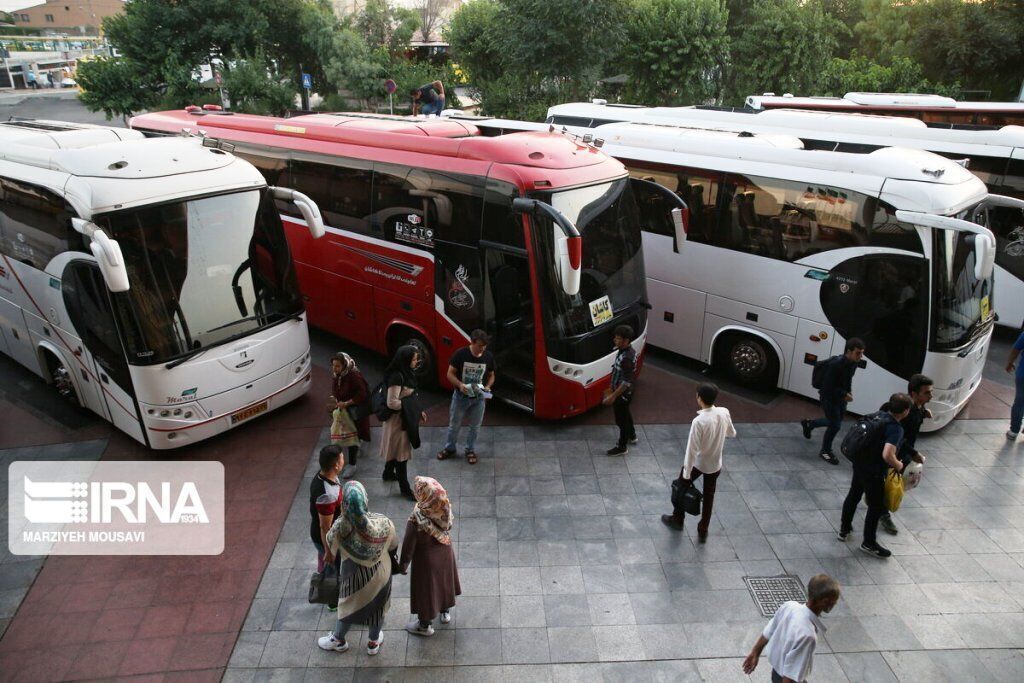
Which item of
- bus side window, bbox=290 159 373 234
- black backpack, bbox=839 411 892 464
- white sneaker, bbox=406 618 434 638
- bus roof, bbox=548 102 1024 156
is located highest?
bus roof, bbox=548 102 1024 156

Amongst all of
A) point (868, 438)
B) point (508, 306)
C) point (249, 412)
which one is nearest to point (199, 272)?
point (249, 412)

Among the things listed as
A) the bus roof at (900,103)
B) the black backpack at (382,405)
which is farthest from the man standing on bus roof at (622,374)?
the bus roof at (900,103)

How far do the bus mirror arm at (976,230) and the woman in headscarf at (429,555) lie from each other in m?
6.18

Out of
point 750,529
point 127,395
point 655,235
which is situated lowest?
point 750,529

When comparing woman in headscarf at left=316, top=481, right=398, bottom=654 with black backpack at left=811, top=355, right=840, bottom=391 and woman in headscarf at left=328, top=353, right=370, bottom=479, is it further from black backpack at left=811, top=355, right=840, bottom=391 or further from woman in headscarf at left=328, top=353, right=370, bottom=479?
black backpack at left=811, top=355, right=840, bottom=391

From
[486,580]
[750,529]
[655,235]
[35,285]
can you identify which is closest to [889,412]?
[750,529]

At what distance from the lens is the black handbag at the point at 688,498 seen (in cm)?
651

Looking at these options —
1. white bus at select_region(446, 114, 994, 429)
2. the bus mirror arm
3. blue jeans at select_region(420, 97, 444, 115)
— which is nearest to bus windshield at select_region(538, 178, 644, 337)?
white bus at select_region(446, 114, 994, 429)

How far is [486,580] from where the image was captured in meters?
6.24

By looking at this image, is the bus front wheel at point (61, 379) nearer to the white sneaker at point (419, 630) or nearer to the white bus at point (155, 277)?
the white bus at point (155, 277)

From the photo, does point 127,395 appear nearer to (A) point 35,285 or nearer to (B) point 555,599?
(A) point 35,285

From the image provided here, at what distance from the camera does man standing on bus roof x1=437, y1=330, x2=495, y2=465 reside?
24.4 ft

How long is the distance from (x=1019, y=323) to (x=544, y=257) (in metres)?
9.38

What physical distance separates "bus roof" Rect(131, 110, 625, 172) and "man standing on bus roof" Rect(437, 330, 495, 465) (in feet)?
7.65
